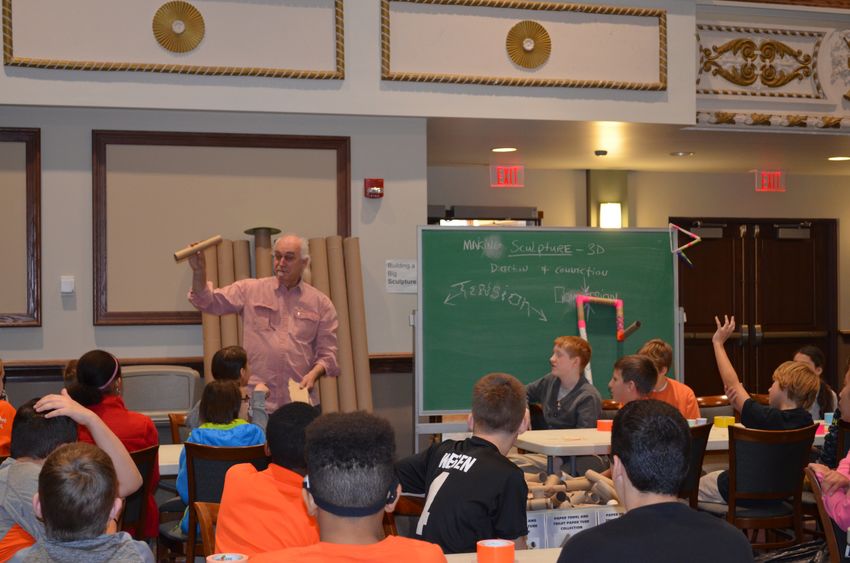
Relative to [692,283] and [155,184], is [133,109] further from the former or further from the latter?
[692,283]

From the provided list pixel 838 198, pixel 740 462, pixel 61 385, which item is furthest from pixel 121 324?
pixel 838 198

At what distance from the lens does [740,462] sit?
4.93 m

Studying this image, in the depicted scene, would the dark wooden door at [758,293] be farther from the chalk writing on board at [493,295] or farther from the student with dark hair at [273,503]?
the student with dark hair at [273,503]

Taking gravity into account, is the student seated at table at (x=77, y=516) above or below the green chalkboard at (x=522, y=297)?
below

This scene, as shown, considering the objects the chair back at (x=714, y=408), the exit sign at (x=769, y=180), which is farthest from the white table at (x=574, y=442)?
the exit sign at (x=769, y=180)

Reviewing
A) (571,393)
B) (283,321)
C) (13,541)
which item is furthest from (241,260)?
(13,541)

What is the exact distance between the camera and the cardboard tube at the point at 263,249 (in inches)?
267

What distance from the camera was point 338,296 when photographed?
6844 millimetres

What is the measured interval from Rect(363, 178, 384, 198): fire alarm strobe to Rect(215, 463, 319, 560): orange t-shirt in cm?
437

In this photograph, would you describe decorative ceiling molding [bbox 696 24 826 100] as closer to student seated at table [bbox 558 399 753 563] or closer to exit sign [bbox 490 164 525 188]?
exit sign [bbox 490 164 525 188]

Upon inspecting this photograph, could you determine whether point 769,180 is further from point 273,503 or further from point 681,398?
point 273,503

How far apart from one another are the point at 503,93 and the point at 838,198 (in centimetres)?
552

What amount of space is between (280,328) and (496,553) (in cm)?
357

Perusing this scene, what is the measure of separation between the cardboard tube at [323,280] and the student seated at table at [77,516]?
13.8ft
